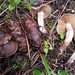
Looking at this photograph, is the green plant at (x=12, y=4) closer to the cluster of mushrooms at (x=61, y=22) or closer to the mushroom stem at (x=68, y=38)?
the cluster of mushrooms at (x=61, y=22)

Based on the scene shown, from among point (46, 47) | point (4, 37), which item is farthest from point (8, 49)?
point (46, 47)

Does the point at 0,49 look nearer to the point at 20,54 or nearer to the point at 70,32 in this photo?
the point at 20,54

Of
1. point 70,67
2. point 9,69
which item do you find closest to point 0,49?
point 9,69

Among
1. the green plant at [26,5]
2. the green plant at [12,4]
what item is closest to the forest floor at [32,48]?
the green plant at [26,5]

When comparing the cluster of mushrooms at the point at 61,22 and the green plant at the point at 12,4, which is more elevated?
the green plant at the point at 12,4

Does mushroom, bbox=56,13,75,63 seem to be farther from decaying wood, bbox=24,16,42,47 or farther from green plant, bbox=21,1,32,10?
green plant, bbox=21,1,32,10

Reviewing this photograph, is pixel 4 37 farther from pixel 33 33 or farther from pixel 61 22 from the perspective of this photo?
pixel 61 22

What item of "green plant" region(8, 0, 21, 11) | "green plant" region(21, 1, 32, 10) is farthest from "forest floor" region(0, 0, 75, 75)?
"green plant" region(8, 0, 21, 11)
